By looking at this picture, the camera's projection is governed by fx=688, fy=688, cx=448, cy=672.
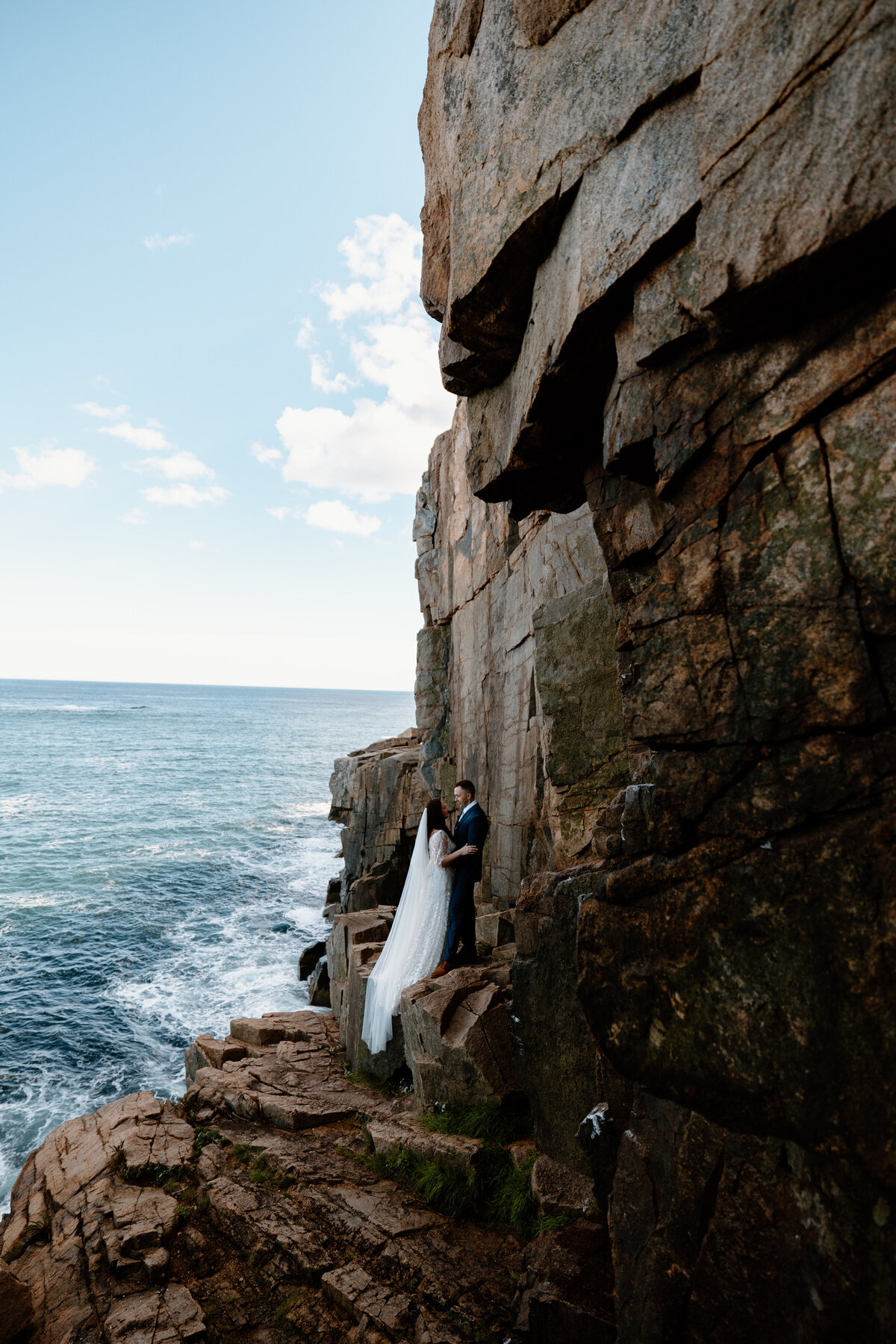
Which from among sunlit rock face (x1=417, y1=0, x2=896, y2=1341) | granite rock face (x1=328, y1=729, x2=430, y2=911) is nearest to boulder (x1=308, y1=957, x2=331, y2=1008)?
granite rock face (x1=328, y1=729, x2=430, y2=911)

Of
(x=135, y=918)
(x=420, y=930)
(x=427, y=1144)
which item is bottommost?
(x=135, y=918)

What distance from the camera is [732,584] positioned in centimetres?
328

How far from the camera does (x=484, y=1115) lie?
6605 millimetres

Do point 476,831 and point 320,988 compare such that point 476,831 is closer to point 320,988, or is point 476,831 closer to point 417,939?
point 417,939

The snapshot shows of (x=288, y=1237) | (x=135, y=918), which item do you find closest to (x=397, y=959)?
(x=288, y=1237)

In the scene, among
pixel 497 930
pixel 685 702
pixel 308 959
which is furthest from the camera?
pixel 308 959

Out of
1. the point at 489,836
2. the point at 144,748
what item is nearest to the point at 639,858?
the point at 489,836

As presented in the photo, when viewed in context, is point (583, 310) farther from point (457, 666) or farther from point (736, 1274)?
point (457, 666)

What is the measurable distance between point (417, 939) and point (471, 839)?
1689 millimetres

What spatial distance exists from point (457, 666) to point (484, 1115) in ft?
38.0

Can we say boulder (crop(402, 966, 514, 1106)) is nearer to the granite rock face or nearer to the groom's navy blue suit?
the groom's navy blue suit

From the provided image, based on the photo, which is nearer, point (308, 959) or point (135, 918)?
point (308, 959)

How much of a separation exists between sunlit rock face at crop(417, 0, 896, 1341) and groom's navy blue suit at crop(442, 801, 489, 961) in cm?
455

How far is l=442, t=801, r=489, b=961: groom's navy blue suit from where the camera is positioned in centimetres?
884
